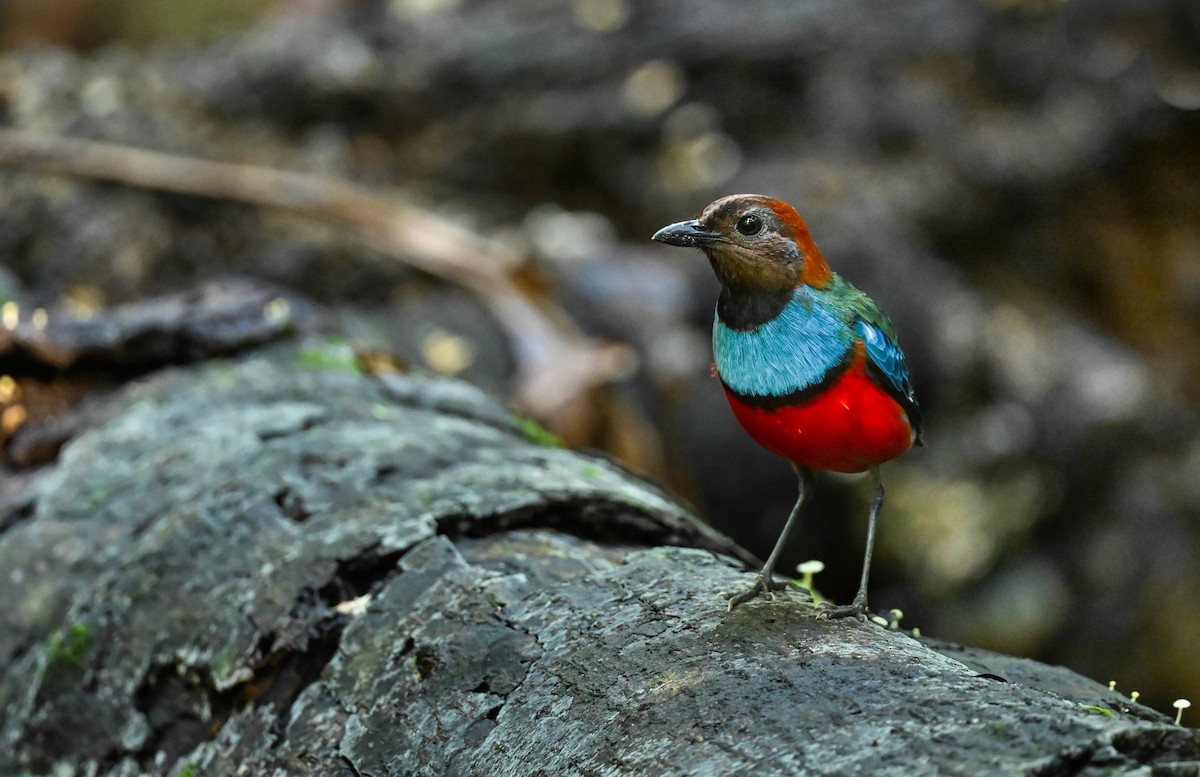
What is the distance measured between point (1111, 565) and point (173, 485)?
491cm

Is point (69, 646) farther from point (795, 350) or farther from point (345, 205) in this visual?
point (345, 205)

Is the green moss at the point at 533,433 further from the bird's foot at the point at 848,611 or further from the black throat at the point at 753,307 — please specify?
the bird's foot at the point at 848,611

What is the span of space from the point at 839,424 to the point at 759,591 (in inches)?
13.3

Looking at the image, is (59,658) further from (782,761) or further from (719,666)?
(782,761)

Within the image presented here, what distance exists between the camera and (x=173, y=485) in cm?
282

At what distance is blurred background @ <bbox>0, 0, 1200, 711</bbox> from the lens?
219 inches

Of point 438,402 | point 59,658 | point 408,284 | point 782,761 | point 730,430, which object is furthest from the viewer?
point 408,284

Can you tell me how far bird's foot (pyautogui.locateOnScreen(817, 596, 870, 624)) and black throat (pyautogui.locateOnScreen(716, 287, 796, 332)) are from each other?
53cm

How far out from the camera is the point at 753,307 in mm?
2008

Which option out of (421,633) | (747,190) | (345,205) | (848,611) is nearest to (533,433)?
(421,633)

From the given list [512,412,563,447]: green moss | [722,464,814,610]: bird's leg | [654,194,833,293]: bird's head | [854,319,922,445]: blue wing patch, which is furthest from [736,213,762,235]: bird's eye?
[512,412,563,447]: green moss

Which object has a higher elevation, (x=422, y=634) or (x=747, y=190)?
(x=747, y=190)

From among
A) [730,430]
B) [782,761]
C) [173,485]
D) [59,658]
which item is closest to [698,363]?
[730,430]

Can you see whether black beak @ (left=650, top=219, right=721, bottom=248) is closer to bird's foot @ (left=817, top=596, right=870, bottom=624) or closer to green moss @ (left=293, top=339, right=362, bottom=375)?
bird's foot @ (left=817, top=596, right=870, bottom=624)
